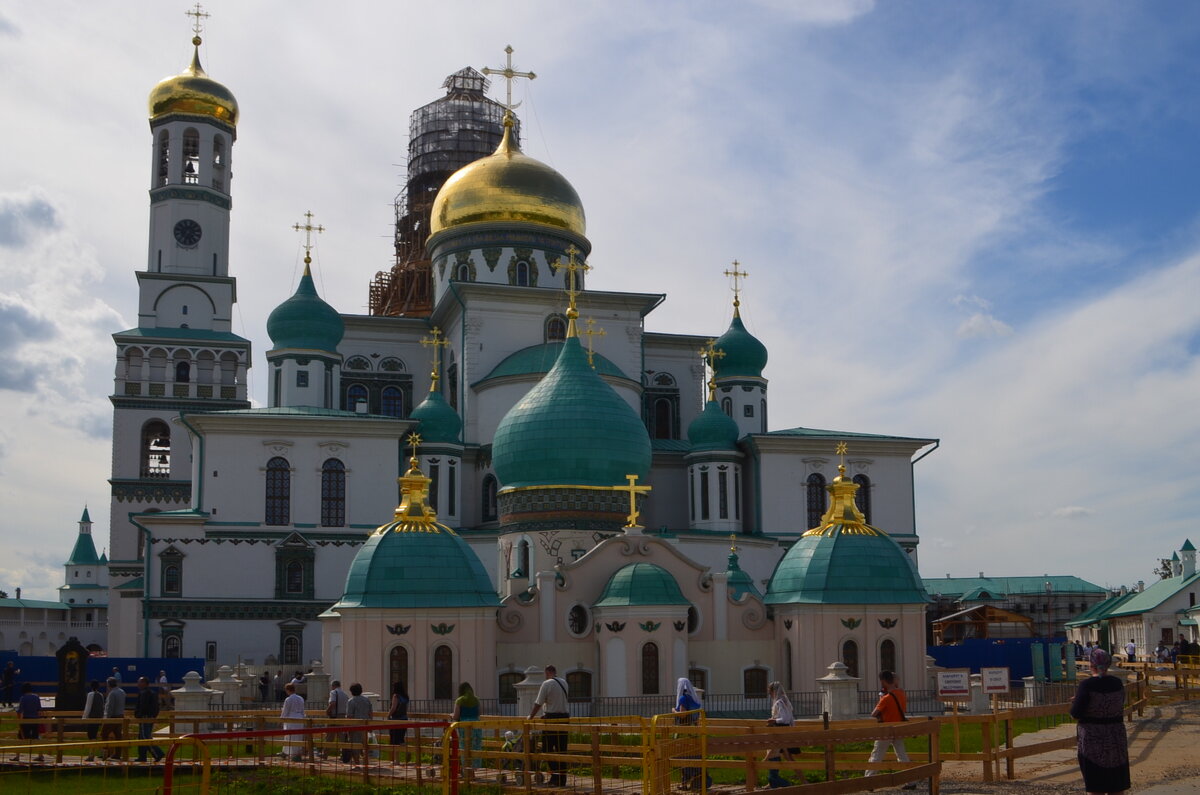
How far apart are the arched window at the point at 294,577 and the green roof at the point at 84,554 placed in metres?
55.1

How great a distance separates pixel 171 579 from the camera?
36.1 m

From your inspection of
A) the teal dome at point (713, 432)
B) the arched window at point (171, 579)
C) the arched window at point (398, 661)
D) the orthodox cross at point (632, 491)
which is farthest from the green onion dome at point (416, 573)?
the teal dome at point (713, 432)

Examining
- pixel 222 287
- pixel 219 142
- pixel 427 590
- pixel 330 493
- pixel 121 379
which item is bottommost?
pixel 427 590

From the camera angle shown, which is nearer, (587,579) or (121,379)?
(587,579)

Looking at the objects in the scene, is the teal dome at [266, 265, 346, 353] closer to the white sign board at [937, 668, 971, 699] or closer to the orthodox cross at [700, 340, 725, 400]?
the orthodox cross at [700, 340, 725, 400]

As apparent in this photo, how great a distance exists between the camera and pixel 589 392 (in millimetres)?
31062

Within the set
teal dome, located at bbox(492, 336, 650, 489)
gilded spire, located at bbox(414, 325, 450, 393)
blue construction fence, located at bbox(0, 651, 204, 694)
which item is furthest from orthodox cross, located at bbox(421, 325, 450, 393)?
blue construction fence, located at bbox(0, 651, 204, 694)

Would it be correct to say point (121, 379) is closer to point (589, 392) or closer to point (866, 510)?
point (589, 392)

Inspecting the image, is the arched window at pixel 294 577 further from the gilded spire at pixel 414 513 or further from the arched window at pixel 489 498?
the gilded spire at pixel 414 513

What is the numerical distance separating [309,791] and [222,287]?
35.3 m

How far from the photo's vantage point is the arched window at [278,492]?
37188mm

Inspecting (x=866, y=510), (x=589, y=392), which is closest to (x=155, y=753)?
(x=589, y=392)

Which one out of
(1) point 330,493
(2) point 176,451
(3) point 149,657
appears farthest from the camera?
(2) point 176,451

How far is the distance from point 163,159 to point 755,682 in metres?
31.0
